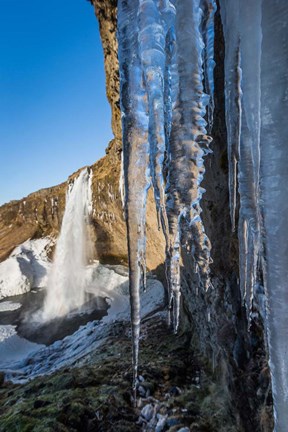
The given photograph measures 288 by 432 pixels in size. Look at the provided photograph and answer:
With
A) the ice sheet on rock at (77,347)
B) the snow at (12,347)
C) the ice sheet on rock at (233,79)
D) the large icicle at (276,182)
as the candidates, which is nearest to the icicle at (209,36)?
the ice sheet on rock at (233,79)

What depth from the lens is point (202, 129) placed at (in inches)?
58.8

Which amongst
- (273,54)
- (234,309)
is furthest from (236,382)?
(273,54)

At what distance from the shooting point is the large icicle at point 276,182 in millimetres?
1080

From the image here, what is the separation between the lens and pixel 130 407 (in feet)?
11.0

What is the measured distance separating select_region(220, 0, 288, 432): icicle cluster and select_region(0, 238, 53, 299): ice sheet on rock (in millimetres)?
12110

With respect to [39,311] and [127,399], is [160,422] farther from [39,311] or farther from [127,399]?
[39,311]

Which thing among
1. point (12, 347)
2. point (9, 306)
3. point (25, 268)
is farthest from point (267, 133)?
point (25, 268)

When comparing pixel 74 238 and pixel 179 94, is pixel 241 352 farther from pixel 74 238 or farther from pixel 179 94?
pixel 74 238

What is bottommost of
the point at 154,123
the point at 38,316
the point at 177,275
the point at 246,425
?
the point at 38,316

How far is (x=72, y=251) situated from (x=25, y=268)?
243 centimetres

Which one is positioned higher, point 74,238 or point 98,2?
point 98,2

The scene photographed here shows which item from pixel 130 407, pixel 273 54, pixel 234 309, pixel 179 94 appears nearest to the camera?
pixel 273 54

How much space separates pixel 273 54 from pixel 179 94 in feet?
1.64

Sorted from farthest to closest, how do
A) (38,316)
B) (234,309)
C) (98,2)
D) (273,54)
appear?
(38,316) < (98,2) < (234,309) < (273,54)
